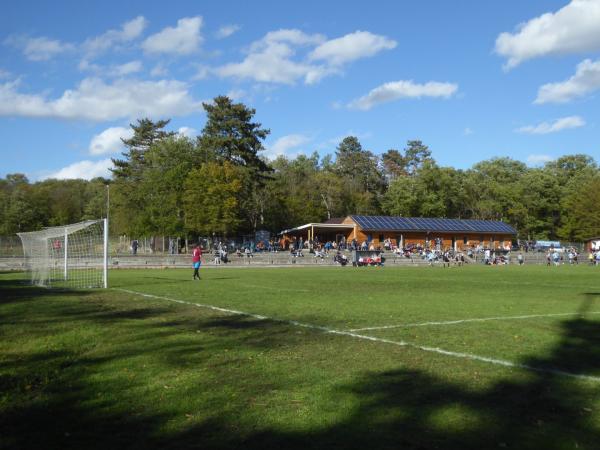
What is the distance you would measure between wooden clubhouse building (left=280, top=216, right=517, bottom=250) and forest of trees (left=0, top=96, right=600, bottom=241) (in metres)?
7.44

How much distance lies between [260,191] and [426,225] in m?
23.2

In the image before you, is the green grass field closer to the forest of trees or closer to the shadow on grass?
the shadow on grass

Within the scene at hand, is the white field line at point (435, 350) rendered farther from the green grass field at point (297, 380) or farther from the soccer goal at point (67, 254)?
the soccer goal at point (67, 254)

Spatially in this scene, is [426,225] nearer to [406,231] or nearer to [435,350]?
[406,231]

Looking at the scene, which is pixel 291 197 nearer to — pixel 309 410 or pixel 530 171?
pixel 530 171

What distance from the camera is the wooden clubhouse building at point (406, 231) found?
73.7 meters

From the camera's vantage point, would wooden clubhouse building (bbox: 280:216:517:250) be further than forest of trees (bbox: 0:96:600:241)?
Yes

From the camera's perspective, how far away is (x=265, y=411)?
5.51 meters

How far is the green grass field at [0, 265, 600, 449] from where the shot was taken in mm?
4934

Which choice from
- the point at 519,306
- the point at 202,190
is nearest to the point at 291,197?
the point at 202,190

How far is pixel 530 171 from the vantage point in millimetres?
Answer: 100250

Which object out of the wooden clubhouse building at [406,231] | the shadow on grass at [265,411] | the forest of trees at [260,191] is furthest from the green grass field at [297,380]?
the wooden clubhouse building at [406,231]

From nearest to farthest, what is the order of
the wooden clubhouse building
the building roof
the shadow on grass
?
1. the shadow on grass
2. the wooden clubhouse building
3. the building roof

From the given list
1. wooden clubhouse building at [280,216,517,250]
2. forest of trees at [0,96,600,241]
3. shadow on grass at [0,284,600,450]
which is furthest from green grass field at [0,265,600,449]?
wooden clubhouse building at [280,216,517,250]
